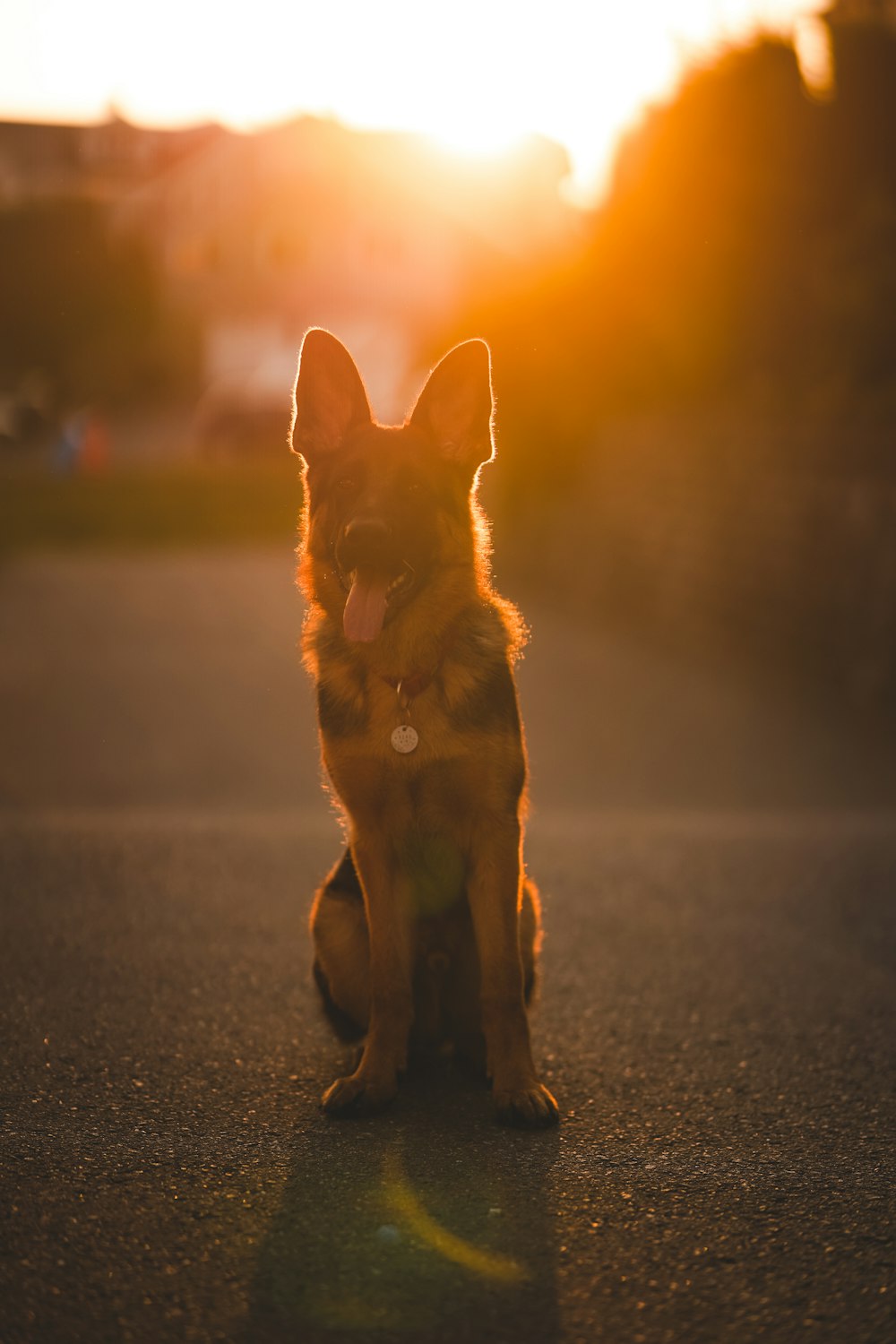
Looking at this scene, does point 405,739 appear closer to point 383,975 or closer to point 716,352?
point 383,975

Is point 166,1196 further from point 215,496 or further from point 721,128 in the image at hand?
point 215,496

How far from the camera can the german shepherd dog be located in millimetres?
4047

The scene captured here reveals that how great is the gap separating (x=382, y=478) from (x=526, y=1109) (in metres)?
1.77

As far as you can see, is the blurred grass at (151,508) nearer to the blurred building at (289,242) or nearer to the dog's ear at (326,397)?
the blurred building at (289,242)

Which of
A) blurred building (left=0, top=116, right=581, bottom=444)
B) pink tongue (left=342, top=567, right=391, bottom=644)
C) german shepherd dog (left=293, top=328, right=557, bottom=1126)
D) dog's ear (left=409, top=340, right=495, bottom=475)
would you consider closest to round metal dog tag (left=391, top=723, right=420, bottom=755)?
german shepherd dog (left=293, top=328, right=557, bottom=1126)

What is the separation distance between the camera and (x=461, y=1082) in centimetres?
433

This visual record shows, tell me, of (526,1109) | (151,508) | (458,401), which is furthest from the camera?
(151,508)

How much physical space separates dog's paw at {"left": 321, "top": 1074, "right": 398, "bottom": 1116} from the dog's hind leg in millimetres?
288

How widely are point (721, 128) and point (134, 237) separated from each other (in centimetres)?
2891

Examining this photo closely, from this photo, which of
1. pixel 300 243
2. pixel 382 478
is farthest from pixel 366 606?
pixel 300 243

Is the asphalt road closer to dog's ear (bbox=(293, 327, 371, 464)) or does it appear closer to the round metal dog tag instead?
the round metal dog tag

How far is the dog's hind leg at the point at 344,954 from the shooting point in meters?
4.39

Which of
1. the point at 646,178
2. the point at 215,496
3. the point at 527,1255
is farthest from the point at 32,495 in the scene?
the point at 527,1255

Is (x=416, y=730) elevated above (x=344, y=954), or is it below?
above
